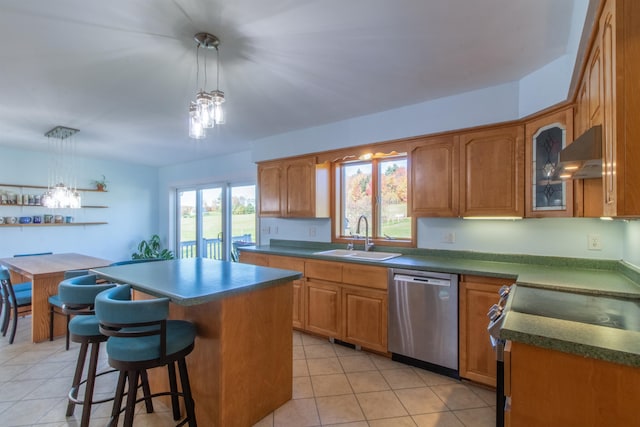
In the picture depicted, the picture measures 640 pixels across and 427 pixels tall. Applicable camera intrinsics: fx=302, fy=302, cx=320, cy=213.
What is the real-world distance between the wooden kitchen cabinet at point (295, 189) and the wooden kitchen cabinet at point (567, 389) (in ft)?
8.79

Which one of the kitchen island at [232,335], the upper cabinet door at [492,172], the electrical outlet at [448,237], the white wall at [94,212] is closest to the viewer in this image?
the kitchen island at [232,335]

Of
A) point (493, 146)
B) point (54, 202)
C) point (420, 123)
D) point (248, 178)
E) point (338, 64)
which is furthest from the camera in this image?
point (248, 178)

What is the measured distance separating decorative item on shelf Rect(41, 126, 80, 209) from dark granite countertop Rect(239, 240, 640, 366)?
2.33 metres

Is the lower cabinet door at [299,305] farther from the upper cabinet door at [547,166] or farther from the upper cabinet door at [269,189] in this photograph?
the upper cabinet door at [547,166]

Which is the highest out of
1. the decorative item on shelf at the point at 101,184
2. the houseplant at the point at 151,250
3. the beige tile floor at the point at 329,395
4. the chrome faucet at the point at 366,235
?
the decorative item on shelf at the point at 101,184

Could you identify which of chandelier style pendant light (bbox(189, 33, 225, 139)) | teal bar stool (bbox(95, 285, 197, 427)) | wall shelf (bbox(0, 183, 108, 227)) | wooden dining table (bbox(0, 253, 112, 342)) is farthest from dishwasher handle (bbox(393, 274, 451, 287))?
wall shelf (bbox(0, 183, 108, 227))

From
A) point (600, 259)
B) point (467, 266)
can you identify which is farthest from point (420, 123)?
point (600, 259)

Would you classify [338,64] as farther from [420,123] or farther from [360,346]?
[360,346]

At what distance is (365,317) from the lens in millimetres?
2867

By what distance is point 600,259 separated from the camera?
7.32ft

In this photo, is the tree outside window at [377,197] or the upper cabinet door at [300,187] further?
the upper cabinet door at [300,187]

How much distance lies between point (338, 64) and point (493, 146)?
4.72ft

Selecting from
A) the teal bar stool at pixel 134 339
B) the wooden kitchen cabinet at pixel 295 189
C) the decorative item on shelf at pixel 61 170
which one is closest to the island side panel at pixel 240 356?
the teal bar stool at pixel 134 339

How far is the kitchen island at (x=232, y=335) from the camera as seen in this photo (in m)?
1.70
